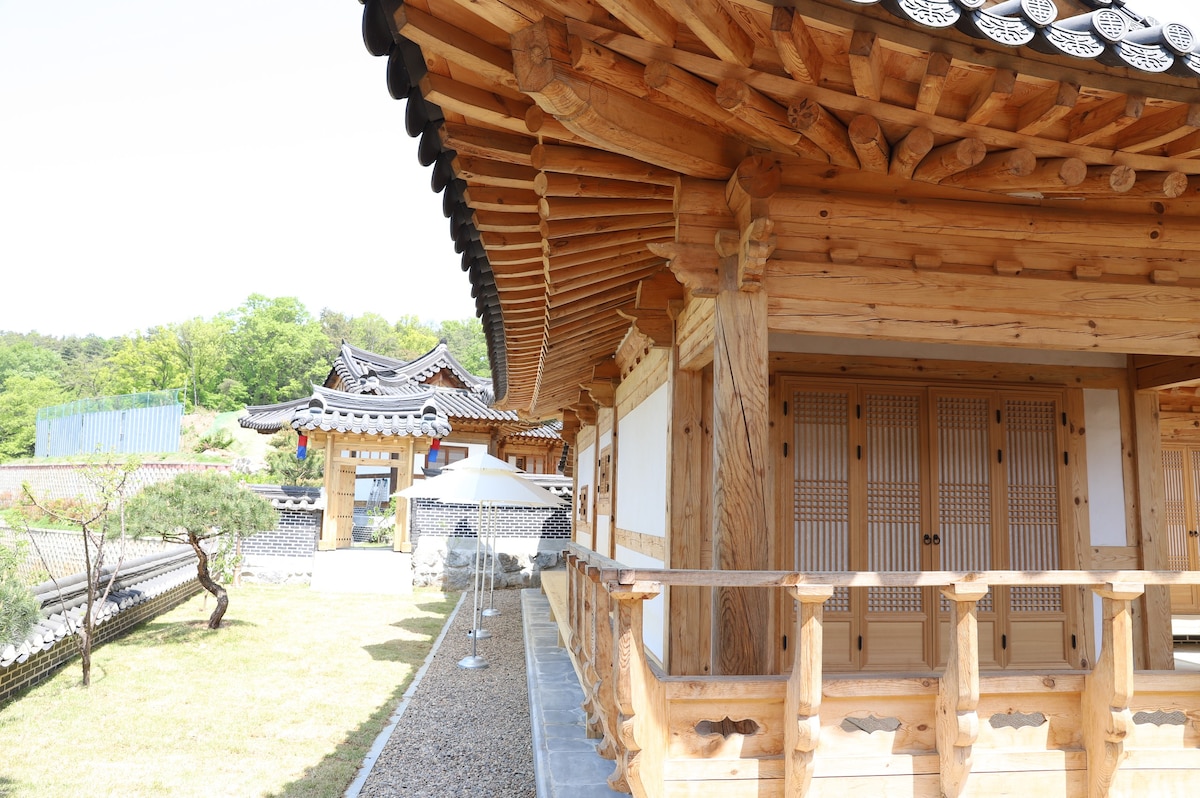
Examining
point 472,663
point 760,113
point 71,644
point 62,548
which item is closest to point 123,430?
point 62,548

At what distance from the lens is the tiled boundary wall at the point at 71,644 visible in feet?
23.9

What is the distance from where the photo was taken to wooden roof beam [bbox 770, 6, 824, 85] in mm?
2254

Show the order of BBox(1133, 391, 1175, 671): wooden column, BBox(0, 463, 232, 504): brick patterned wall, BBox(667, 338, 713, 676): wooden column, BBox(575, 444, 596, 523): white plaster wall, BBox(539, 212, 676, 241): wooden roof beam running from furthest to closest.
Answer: BBox(0, 463, 232, 504): brick patterned wall
BBox(575, 444, 596, 523): white plaster wall
BBox(1133, 391, 1175, 671): wooden column
BBox(667, 338, 713, 676): wooden column
BBox(539, 212, 676, 241): wooden roof beam

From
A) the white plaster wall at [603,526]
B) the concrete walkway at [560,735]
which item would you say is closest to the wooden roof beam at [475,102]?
the concrete walkway at [560,735]

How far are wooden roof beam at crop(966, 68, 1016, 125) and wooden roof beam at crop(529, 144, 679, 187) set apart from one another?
1257mm

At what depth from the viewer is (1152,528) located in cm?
529

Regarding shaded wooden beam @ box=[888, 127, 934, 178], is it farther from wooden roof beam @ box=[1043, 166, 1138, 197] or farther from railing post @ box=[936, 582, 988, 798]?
railing post @ box=[936, 582, 988, 798]

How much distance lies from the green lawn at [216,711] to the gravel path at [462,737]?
0.27m

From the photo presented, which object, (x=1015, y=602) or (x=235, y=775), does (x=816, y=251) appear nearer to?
(x=1015, y=602)

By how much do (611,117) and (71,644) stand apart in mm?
9606

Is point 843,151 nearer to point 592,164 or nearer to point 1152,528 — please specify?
point 592,164

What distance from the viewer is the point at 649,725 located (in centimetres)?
262

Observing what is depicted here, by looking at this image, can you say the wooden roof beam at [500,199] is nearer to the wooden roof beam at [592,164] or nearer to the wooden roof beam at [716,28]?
the wooden roof beam at [592,164]

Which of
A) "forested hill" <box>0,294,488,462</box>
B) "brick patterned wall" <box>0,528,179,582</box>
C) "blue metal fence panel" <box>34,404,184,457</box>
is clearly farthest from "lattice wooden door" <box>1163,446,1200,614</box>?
"forested hill" <box>0,294,488,462</box>
